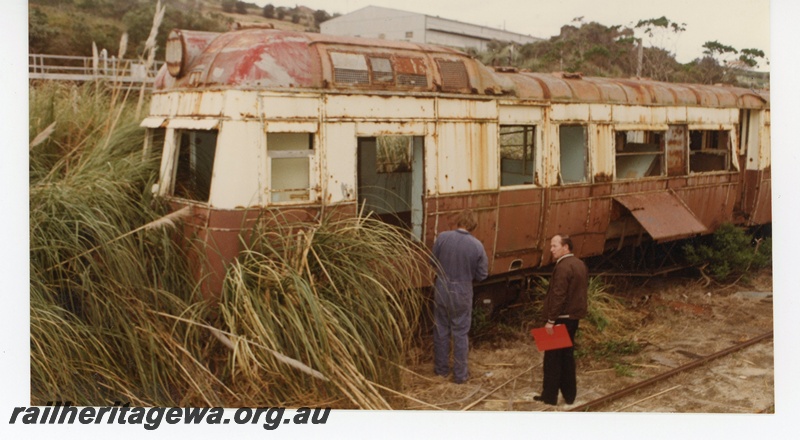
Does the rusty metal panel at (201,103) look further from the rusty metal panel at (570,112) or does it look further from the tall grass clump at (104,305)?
the rusty metal panel at (570,112)

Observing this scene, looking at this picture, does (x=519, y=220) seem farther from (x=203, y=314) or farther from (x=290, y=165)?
(x=203, y=314)

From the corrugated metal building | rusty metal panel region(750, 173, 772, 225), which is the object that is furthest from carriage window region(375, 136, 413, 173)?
rusty metal panel region(750, 173, 772, 225)

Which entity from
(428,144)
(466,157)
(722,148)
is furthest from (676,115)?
(428,144)

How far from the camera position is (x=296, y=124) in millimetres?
5723

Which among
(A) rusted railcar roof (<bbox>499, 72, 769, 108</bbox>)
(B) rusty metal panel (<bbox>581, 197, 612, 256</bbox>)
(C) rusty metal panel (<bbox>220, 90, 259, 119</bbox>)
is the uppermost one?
(A) rusted railcar roof (<bbox>499, 72, 769, 108</bbox>)

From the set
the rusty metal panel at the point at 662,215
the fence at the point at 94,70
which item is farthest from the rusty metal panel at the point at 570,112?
the fence at the point at 94,70

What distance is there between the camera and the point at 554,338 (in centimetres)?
565

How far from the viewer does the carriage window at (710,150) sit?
9281mm

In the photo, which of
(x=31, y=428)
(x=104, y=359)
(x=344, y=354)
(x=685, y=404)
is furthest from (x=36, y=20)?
(x=685, y=404)

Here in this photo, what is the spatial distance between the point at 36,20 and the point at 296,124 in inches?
86.4

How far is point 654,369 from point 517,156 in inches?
111

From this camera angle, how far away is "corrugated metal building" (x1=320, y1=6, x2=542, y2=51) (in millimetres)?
6730

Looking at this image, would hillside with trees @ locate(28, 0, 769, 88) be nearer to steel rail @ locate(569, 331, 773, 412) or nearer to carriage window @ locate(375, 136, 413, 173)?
carriage window @ locate(375, 136, 413, 173)

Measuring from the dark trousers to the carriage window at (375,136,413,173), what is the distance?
10.6 feet
